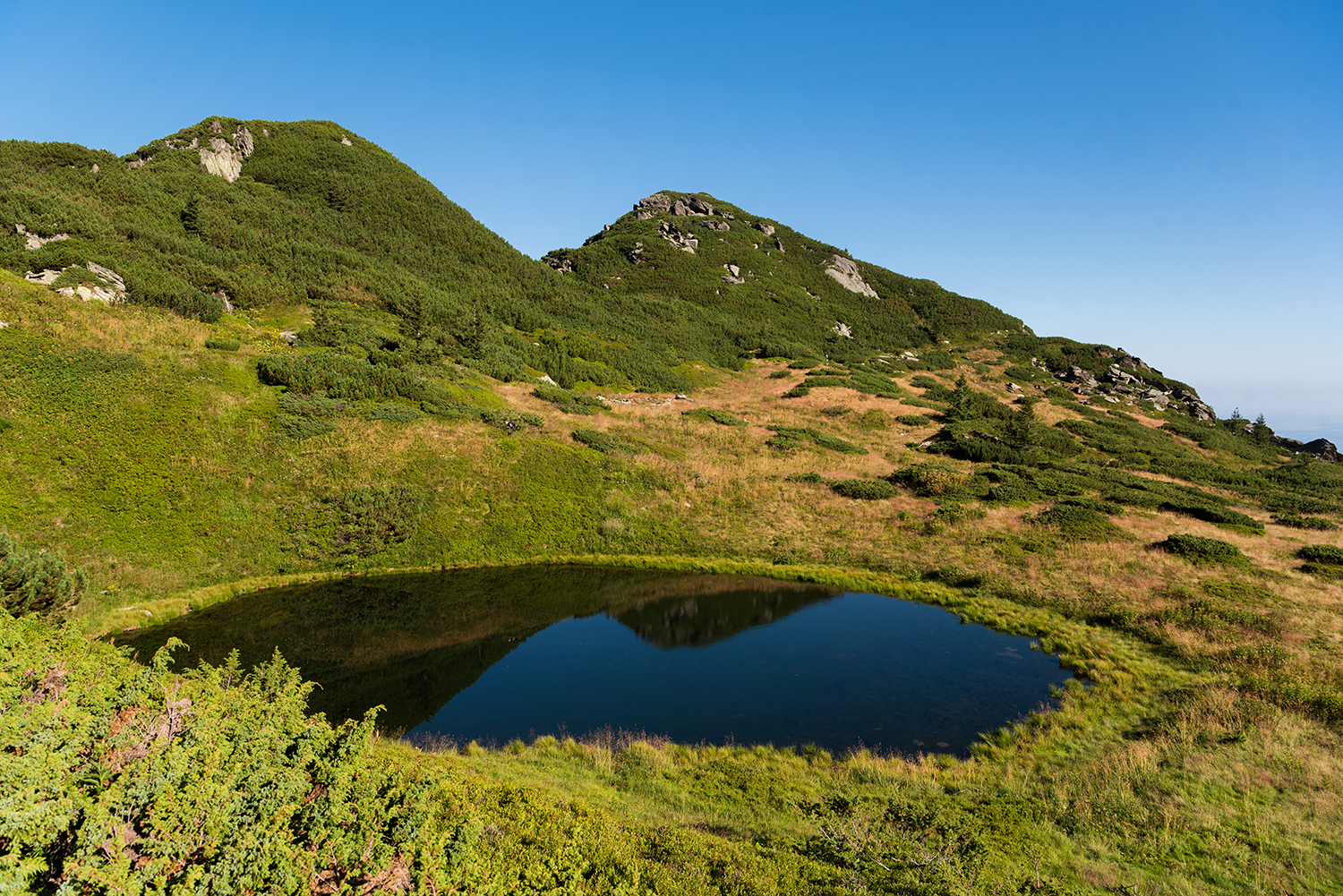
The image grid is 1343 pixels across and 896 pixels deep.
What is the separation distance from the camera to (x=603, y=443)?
40.1 meters

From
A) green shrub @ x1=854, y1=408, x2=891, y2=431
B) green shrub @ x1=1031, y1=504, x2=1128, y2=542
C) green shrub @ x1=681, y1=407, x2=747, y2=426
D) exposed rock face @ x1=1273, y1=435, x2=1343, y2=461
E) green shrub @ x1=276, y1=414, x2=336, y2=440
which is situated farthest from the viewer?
exposed rock face @ x1=1273, y1=435, x2=1343, y2=461

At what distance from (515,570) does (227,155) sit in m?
103

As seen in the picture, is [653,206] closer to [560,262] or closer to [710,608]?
[560,262]

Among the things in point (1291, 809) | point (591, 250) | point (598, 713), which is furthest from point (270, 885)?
point (591, 250)

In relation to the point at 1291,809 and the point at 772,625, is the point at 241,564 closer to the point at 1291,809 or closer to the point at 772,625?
the point at 772,625

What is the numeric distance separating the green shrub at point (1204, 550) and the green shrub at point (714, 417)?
33348 millimetres

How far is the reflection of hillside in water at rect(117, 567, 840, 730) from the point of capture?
1773 cm

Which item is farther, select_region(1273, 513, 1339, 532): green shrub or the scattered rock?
the scattered rock

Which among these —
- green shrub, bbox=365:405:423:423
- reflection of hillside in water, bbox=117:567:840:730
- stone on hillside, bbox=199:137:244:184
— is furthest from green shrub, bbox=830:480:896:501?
stone on hillside, bbox=199:137:244:184

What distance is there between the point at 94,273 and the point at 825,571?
5754 centimetres

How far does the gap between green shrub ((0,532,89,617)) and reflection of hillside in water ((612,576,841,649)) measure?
1855cm

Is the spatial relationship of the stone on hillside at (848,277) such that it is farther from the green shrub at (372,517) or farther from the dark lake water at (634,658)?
the green shrub at (372,517)

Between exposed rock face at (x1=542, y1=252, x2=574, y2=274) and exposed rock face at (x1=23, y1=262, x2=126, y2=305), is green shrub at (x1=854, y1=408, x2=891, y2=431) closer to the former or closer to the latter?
exposed rock face at (x1=23, y1=262, x2=126, y2=305)

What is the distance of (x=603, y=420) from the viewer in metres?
48.4
